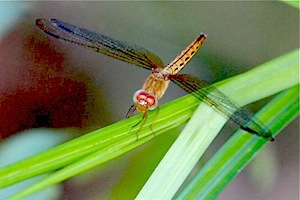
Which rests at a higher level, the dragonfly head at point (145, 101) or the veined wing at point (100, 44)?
the veined wing at point (100, 44)

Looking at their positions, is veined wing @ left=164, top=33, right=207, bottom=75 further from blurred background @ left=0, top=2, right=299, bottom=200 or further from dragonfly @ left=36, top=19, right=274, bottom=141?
blurred background @ left=0, top=2, right=299, bottom=200

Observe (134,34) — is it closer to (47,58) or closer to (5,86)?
(47,58)

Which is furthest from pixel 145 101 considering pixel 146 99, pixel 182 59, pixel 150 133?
pixel 182 59

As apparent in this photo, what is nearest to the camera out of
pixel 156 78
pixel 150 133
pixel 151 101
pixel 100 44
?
pixel 150 133

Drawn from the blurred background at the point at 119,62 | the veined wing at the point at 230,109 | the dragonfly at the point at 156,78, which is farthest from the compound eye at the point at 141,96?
the blurred background at the point at 119,62

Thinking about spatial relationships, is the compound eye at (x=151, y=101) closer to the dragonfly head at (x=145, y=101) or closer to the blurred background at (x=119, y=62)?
the dragonfly head at (x=145, y=101)

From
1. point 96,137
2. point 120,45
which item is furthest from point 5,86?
point 96,137

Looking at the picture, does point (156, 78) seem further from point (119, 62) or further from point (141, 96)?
point (119, 62)
